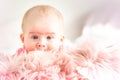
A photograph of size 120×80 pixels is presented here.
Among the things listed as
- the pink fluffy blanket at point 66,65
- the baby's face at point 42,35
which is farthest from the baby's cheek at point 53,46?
the pink fluffy blanket at point 66,65

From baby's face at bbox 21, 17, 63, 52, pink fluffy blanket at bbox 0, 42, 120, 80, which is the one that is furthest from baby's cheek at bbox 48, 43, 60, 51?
pink fluffy blanket at bbox 0, 42, 120, 80

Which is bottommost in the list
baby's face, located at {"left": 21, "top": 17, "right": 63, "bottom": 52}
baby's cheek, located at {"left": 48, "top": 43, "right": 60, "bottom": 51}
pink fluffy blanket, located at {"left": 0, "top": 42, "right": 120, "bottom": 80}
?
pink fluffy blanket, located at {"left": 0, "top": 42, "right": 120, "bottom": 80}

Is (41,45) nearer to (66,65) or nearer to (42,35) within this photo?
(42,35)

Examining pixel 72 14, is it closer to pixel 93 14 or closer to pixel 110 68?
pixel 93 14

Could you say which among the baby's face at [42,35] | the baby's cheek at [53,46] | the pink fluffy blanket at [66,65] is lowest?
the pink fluffy blanket at [66,65]

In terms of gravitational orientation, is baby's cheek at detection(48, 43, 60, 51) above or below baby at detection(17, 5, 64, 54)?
below

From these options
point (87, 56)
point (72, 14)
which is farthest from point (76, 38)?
point (87, 56)

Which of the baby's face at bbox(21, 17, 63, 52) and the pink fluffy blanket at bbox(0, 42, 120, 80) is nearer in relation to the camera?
the pink fluffy blanket at bbox(0, 42, 120, 80)

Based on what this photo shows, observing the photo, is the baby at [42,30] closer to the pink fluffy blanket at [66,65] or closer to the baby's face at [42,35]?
the baby's face at [42,35]

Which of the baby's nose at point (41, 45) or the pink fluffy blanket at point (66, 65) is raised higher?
the baby's nose at point (41, 45)

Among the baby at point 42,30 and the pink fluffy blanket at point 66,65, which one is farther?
the baby at point 42,30

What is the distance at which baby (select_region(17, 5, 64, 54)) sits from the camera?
0.73 meters

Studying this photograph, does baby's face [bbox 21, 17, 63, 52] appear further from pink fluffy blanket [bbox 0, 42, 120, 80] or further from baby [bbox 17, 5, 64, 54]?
pink fluffy blanket [bbox 0, 42, 120, 80]

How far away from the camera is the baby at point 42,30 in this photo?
73 centimetres
